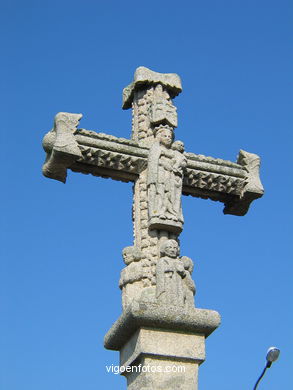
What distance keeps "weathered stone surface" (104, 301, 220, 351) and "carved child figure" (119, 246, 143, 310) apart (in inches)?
12.1

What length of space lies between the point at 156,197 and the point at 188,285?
1128mm

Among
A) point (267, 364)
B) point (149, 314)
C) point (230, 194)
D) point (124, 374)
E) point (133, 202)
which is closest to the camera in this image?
point (149, 314)

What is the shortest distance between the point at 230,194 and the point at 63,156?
2.40 meters

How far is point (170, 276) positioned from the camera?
29.4 feet

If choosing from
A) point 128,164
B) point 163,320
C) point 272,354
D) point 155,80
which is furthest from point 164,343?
point 155,80

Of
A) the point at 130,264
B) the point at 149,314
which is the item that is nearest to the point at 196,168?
the point at 130,264

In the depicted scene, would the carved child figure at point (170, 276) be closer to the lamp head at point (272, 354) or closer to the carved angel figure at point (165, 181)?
the carved angel figure at point (165, 181)

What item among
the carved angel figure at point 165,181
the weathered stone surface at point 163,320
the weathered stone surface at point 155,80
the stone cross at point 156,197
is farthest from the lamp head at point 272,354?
the weathered stone surface at point 155,80

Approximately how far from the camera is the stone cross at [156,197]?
28.4 feet

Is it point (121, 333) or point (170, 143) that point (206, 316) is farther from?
point (170, 143)

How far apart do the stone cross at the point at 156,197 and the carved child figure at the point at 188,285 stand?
0.04 feet

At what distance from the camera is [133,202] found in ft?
32.4

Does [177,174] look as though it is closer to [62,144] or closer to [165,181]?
[165,181]

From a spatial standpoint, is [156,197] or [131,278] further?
[156,197]
